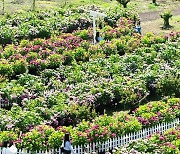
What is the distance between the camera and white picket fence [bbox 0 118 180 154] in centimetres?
1777

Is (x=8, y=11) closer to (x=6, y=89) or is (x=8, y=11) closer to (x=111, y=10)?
(x=111, y=10)

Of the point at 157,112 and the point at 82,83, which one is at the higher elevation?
the point at 82,83

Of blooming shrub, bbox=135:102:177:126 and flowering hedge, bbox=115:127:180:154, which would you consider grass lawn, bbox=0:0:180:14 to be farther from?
flowering hedge, bbox=115:127:180:154

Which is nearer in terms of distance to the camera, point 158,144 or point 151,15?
point 158,144

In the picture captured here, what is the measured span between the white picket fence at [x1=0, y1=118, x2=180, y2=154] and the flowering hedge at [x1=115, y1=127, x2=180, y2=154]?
0.56 metres

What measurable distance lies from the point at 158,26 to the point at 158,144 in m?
16.6

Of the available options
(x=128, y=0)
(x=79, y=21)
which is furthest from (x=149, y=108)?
(x=128, y=0)

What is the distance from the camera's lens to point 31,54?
25.0 metres

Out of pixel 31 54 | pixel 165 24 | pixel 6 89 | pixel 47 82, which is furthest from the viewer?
pixel 165 24

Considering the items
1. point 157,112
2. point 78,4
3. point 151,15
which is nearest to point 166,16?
point 151,15

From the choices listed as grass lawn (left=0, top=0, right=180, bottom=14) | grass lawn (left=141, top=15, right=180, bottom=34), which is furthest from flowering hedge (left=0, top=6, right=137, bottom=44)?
grass lawn (left=0, top=0, right=180, bottom=14)

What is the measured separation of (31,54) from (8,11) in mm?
10597

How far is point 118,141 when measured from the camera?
722 inches

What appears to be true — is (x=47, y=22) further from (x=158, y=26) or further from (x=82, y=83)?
(x=82, y=83)
